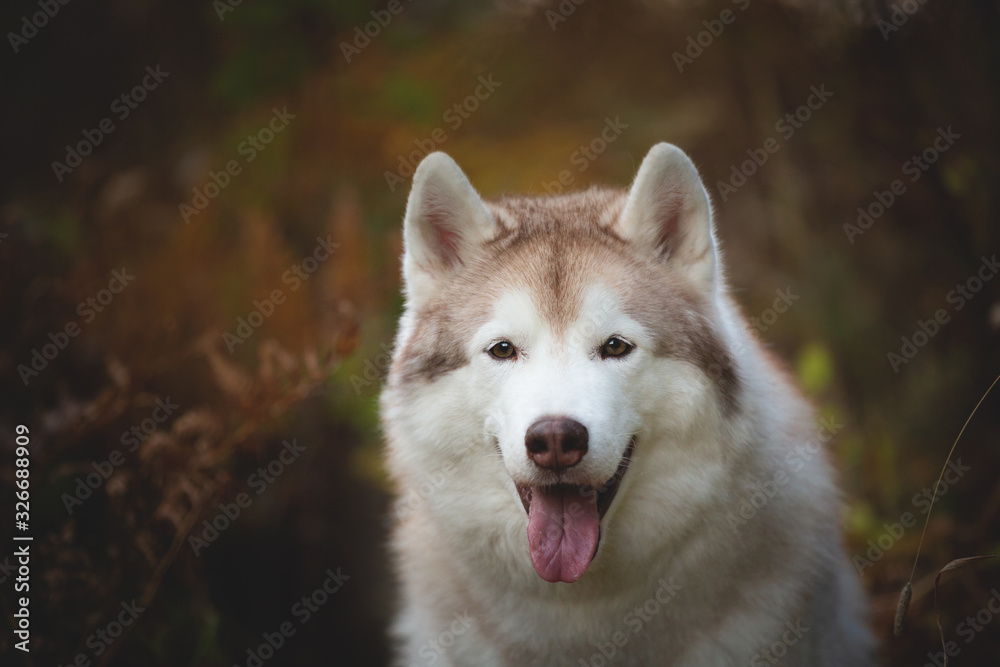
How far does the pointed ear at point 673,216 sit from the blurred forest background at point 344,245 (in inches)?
63.5

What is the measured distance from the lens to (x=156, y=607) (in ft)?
12.6

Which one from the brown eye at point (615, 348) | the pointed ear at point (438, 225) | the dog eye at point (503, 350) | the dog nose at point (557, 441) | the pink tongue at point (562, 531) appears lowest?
the pink tongue at point (562, 531)

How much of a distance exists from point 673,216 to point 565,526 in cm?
131

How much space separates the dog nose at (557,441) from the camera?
243cm

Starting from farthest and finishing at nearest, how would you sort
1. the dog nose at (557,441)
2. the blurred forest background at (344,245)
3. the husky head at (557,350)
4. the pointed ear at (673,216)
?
the blurred forest background at (344,245) < the pointed ear at (673,216) < the husky head at (557,350) < the dog nose at (557,441)

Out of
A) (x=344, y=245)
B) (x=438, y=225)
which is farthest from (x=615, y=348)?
(x=344, y=245)

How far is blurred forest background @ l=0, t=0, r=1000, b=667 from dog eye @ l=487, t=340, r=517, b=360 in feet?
4.09

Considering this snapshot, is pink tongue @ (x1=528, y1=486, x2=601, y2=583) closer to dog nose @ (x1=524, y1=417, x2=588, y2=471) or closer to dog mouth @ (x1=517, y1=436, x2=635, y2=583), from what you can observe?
dog mouth @ (x1=517, y1=436, x2=635, y2=583)

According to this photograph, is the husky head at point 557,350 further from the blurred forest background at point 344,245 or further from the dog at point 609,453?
the blurred forest background at point 344,245

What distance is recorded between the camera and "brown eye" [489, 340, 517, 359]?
2.82m

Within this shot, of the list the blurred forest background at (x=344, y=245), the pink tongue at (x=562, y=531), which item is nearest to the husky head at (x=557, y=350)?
the pink tongue at (x=562, y=531)

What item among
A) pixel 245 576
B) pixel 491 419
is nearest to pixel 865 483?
pixel 491 419

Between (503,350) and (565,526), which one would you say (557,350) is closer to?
(503,350)

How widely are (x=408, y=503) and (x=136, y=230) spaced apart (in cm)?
350
